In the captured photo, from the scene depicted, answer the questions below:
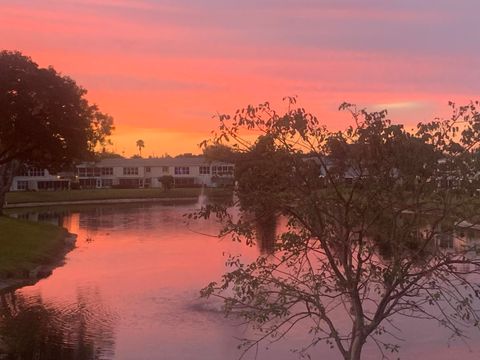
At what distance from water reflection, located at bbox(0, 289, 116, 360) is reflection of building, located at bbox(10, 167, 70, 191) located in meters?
114

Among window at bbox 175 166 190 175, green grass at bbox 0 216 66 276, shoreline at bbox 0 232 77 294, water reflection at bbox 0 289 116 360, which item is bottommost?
water reflection at bbox 0 289 116 360

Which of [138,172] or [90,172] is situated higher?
[138,172]

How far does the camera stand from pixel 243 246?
43.8 metres

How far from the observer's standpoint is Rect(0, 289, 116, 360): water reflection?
19.3 meters

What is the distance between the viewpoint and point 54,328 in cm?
2228

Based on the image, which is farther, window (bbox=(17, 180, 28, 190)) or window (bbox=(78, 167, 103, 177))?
window (bbox=(78, 167, 103, 177))

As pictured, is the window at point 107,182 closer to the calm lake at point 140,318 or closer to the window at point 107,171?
the window at point 107,171

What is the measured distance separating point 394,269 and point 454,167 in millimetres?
1966

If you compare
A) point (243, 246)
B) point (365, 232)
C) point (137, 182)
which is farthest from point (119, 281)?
point (137, 182)

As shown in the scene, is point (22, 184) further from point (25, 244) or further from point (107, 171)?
point (25, 244)

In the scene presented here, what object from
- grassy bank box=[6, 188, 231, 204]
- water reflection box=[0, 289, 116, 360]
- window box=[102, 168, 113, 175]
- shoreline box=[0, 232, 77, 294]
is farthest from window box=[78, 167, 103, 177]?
water reflection box=[0, 289, 116, 360]

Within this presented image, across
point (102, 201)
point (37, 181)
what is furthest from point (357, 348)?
point (37, 181)

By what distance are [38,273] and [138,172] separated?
384ft

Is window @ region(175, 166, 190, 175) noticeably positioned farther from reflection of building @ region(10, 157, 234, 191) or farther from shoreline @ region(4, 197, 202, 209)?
shoreline @ region(4, 197, 202, 209)
